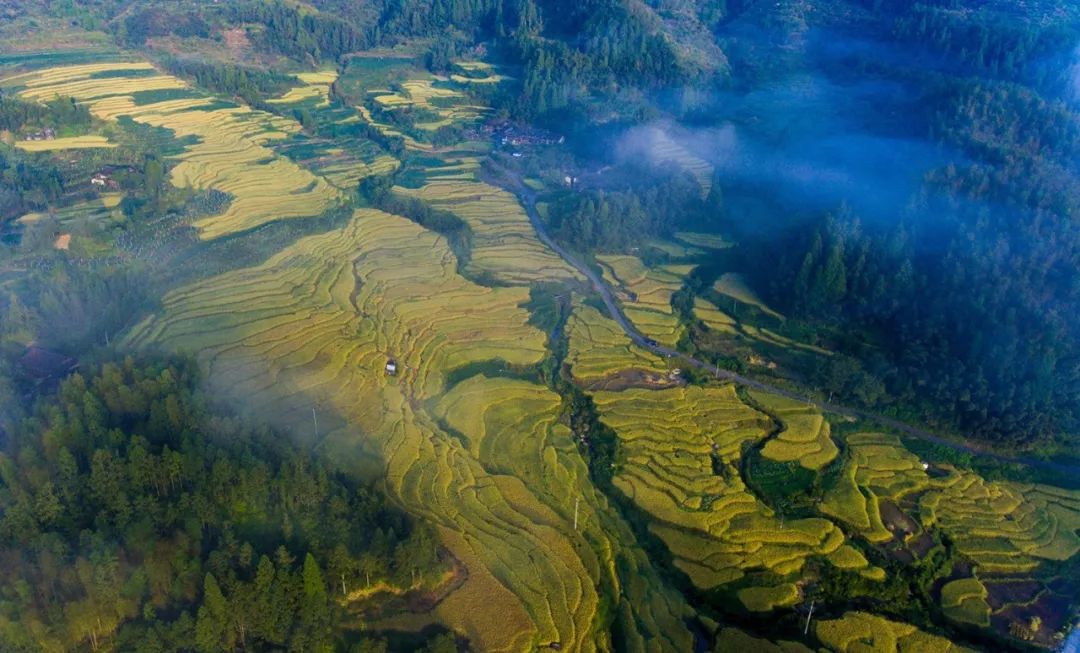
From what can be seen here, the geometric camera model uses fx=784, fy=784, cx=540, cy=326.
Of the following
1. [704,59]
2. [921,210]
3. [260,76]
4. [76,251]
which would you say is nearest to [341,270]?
[76,251]

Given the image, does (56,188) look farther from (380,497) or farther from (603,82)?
(603,82)

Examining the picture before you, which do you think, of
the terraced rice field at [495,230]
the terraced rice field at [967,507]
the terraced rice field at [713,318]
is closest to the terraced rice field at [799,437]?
the terraced rice field at [967,507]

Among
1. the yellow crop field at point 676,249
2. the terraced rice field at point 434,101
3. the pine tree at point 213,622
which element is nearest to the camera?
the pine tree at point 213,622

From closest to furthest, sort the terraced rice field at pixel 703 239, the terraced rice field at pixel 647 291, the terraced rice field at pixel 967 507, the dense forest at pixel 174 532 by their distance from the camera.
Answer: the dense forest at pixel 174 532
the terraced rice field at pixel 967 507
the terraced rice field at pixel 647 291
the terraced rice field at pixel 703 239

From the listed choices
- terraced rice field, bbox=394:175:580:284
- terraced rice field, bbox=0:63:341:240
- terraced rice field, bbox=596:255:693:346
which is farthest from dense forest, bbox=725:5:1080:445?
terraced rice field, bbox=0:63:341:240

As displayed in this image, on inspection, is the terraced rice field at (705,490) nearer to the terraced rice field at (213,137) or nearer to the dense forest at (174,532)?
the dense forest at (174,532)

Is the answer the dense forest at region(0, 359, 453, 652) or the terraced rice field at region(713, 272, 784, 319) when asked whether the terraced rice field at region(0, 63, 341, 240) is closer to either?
the dense forest at region(0, 359, 453, 652)
